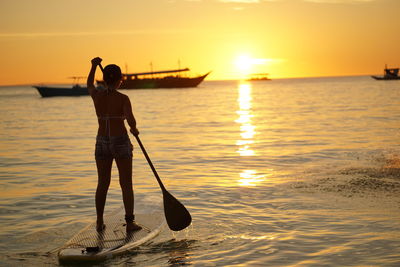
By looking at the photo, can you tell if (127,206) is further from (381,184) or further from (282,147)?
(282,147)

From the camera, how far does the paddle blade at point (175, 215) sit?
671 cm

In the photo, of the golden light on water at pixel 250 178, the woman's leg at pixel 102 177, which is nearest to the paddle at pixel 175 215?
the woman's leg at pixel 102 177

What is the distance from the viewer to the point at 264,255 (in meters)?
6.04

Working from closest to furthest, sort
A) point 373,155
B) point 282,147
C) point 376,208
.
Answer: point 376,208 → point 373,155 → point 282,147

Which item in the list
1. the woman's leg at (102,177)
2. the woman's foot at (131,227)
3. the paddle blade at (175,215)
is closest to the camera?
the woman's leg at (102,177)

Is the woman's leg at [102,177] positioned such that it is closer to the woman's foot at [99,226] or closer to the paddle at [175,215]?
the woman's foot at [99,226]

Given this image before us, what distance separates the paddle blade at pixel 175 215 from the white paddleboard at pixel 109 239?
0.20 m

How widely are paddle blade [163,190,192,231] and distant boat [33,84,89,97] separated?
95.5 metres

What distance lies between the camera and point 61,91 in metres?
101

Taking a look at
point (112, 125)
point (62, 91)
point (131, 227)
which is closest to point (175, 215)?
point (131, 227)

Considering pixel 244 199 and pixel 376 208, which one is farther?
pixel 244 199

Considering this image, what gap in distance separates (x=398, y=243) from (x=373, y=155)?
8.58 m

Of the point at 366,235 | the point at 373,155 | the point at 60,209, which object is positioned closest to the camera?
the point at 366,235

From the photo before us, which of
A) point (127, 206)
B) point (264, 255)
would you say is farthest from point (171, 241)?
point (264, 255)
